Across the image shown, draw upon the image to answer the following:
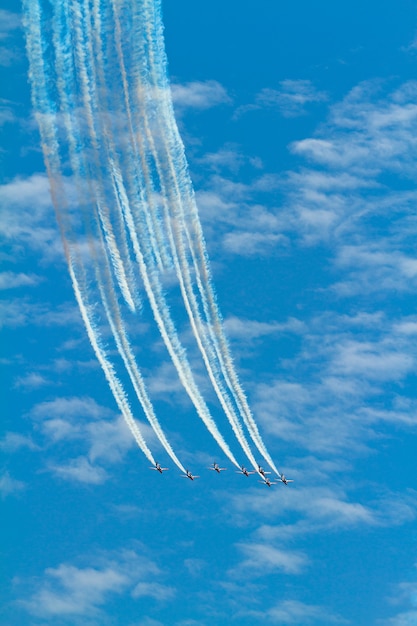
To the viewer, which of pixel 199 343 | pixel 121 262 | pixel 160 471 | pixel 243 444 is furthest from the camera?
pixel 160 471

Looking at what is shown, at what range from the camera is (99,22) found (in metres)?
49.1

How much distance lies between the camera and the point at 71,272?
180ft

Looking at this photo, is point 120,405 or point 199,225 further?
point 120,405

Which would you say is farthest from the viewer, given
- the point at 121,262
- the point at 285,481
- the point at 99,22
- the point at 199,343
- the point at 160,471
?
the point at 285,481

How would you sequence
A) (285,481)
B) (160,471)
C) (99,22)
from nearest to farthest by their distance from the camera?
(99,22)
(160,471)
(285,481)

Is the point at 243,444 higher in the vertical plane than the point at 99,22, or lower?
lower

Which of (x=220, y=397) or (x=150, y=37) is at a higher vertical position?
(x=150, y=37)

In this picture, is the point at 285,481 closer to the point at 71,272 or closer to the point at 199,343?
the point at 199,343

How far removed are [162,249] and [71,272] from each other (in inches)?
155

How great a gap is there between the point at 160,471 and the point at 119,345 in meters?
20.6

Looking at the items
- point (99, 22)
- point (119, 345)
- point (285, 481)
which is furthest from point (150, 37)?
point (285, 481)

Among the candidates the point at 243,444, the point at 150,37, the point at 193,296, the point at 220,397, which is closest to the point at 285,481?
the point at 243,444

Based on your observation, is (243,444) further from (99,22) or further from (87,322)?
(99,22)

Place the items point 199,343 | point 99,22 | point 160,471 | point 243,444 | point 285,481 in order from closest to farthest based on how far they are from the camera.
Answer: point 99,22
point 199,343
point 243,444
point 160,471
point 285,481
